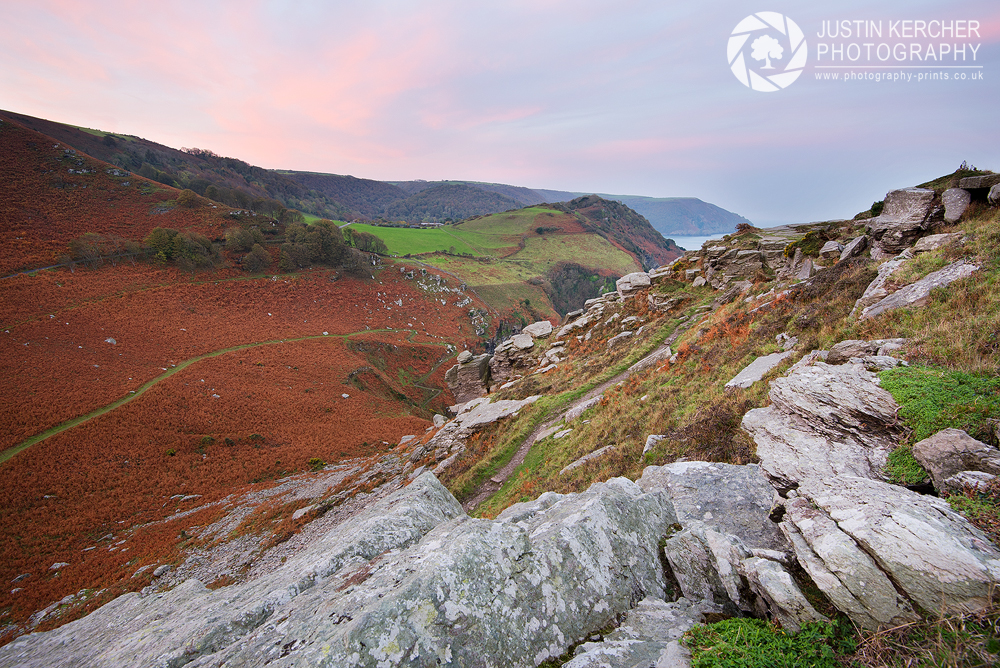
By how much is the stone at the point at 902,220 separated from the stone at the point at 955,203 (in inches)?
15.9

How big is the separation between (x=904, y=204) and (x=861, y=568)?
16.1 meters

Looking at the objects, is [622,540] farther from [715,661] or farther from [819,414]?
[819,414]

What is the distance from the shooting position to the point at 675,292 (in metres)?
28.0

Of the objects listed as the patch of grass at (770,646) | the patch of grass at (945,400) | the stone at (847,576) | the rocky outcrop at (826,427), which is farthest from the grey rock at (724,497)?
the patch of grass at (945,400)

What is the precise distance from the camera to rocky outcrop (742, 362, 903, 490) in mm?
→ 5344

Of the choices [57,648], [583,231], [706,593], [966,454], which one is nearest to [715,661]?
[706,593]

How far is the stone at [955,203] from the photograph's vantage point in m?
11.2

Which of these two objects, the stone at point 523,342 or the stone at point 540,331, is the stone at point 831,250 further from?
the stone at point 540,331

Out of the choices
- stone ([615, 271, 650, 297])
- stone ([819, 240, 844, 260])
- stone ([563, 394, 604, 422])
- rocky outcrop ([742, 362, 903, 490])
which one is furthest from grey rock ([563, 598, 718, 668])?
stone ([615, 271, 650, 297])

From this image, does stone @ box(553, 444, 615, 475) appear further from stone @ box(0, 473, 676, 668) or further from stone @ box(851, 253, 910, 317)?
stone @ box(851, 253, 910, 317)

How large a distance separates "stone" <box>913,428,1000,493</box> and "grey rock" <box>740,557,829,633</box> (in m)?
2.25

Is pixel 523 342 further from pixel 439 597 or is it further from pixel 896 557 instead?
pixel 896 557

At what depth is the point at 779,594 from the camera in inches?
139

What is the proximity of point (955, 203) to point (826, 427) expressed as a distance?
11776 millimetres
